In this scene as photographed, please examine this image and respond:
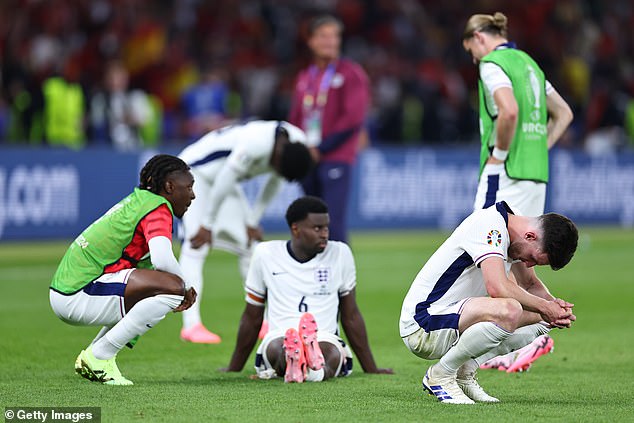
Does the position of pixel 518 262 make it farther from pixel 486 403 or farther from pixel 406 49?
pixel 406 49

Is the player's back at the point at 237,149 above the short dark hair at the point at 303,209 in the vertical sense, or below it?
above

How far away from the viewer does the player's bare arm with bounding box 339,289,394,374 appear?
325 inches

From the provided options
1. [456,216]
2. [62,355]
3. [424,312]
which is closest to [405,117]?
[456,216]

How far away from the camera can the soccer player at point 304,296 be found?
8.19m

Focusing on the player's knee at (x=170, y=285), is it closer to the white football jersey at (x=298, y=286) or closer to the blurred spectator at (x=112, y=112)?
the white football jersey at (x=298, y=286)

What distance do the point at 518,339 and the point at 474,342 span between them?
492 millimetres

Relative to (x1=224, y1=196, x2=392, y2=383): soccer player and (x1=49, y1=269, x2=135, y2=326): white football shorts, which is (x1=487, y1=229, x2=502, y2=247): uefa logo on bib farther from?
(x1=49, y1=269, x2=135, y2=326): white football shorts

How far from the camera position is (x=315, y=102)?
476 inches

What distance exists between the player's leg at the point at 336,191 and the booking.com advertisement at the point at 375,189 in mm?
7011

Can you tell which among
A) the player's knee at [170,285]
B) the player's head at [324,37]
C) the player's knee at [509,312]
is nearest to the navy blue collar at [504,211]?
the player's knee at [509,312]

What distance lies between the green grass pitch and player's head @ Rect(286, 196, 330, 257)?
946 millimetres

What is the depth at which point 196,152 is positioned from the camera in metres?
10.7

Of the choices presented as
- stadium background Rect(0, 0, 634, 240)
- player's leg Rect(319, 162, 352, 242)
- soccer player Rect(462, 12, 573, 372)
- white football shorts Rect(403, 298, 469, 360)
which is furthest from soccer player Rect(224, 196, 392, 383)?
stadium background Rect(0, 0, 634, 240)

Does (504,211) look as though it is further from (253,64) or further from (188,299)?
(253,64)
